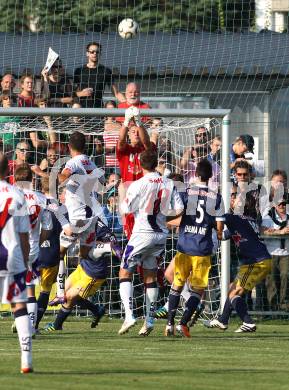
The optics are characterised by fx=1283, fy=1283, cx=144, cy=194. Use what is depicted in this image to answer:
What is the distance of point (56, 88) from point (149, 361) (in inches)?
334

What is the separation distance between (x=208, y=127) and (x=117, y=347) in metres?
5.90

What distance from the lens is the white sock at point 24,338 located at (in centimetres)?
1075

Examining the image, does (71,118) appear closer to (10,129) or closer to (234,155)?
(10,129)

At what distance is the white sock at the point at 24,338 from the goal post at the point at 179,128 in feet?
23.3

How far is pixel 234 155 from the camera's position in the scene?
18.7m

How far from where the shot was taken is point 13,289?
35.9 ft

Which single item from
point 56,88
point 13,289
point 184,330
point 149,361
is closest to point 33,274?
point 184,330

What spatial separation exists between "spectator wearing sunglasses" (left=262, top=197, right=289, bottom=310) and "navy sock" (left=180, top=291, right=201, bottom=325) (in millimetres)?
3582

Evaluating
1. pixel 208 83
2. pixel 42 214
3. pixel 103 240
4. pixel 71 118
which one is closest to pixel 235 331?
pixel 103 240

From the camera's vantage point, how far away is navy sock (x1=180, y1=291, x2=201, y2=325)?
1530cm

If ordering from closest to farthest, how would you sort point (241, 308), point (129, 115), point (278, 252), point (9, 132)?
point (241, 308)
point (129, 115)
point (9, 132)
point (278, 252)

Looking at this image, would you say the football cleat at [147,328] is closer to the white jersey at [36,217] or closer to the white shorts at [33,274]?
the white shorts at [33,274]

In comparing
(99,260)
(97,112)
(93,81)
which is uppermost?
(93,81)

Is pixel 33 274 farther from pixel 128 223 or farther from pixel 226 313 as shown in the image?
pixel 226 313
